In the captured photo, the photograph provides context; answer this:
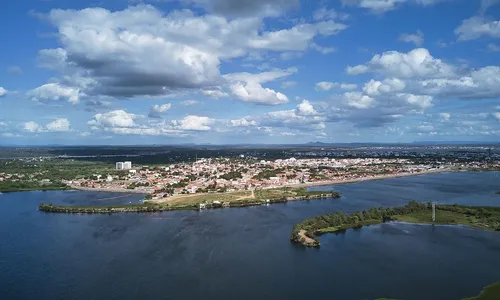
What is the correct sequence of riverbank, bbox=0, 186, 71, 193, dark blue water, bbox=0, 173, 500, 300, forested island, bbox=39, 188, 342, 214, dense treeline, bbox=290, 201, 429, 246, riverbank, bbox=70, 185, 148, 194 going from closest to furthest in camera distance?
dark blue water, bbox=0, 173, 500, 300 → dense treeline, bbox=290, 201, 429, 246 → forested island, bbox=39, 188, 342, 214 → riverbank, bbox=70, 185, 148, 194 → riverbank, bbox=0, 186, 71, 193

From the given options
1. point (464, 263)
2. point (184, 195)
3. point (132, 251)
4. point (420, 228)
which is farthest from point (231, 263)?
point (184, 195)

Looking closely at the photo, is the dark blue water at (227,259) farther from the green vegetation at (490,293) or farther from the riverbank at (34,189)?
the riverbank at (34,189)

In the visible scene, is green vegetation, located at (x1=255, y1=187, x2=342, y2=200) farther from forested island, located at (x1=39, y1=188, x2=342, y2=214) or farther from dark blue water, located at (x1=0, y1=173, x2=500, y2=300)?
dark blue water, located at (x1=0, y1=173, x2=500, y2=300)

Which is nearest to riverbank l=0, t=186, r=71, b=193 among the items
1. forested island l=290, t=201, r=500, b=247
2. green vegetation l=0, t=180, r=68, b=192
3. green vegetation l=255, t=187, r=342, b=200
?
green vegetation l=0, t=180, r=68, b=192

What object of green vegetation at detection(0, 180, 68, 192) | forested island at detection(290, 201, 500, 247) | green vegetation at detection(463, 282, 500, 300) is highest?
green vegetation at detection(0, 180, 68, 192)

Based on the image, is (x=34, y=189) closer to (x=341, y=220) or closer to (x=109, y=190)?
(x=109, y=190)

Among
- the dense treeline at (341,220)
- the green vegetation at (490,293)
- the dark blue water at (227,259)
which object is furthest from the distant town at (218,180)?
the green vegetation at (490,293)

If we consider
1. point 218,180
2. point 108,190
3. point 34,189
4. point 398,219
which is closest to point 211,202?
point 218,180
